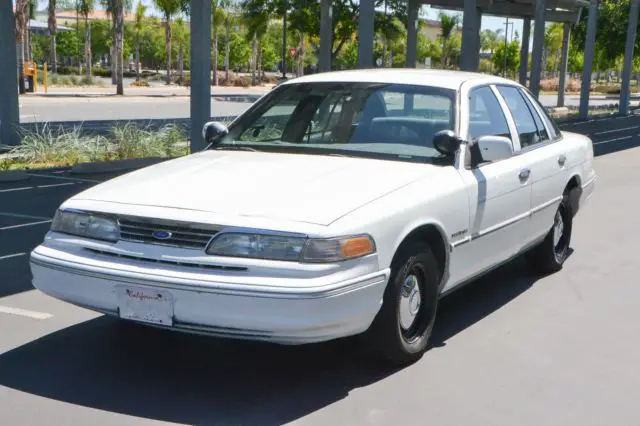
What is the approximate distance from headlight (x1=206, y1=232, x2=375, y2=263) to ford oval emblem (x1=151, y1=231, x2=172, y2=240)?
245 millimetres

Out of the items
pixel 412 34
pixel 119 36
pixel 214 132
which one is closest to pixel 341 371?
pixel 214 132

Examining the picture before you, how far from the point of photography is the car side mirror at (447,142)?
5594 mm

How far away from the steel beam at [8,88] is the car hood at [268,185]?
34.9 ft

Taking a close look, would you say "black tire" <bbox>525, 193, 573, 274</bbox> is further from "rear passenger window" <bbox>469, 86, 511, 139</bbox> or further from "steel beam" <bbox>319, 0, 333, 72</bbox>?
"steel beam" <bbox>319, 0, 333, 72</bbox>

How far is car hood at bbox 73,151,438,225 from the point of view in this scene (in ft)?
15.1

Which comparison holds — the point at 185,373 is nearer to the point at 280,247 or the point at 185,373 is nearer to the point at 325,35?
the point at 280,247

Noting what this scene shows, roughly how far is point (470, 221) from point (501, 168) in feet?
2.31

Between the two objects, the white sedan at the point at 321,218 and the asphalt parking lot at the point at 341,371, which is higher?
the white sedan at the point at 321,218

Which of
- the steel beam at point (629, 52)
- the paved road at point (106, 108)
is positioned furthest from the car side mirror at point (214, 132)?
the steel beam at point (629, 52)

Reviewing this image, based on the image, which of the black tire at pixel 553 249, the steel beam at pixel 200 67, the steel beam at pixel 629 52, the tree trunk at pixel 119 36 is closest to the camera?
the black tire at pixel 553 249

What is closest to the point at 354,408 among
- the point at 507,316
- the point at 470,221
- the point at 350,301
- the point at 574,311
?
the point at 350,301

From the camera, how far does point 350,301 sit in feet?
14.7

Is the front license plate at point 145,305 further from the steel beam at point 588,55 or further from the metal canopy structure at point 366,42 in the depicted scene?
the steel beam at point 588,55

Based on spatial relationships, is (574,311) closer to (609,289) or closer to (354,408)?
(609,289)
